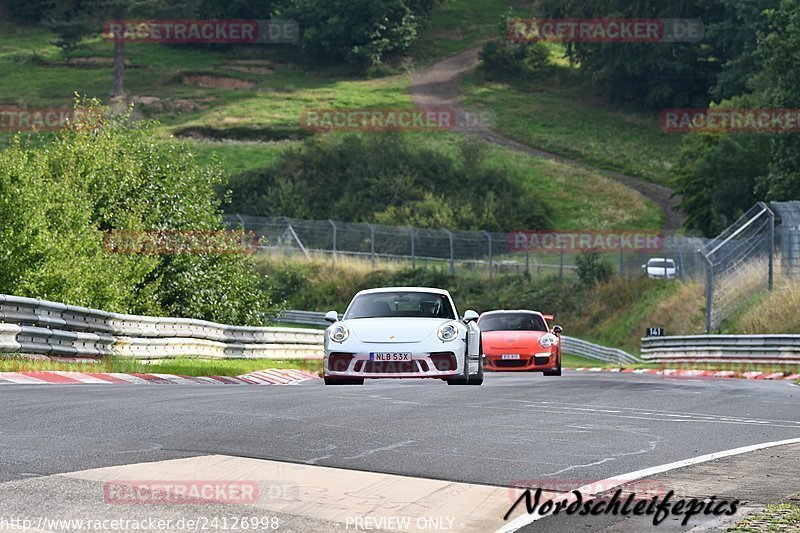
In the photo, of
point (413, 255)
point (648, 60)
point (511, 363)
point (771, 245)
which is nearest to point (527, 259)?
point (413, 255)

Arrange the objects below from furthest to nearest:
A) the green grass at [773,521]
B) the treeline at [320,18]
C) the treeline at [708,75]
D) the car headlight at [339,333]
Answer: the treeline at [320,18] → the treeline at [708,75] → the car headlight at [339,333] → the green grass at [773,521]

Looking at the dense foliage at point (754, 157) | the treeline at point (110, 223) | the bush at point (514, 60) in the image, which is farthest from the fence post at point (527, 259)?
the bush at point (514, 60)

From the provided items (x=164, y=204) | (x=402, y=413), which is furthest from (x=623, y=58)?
(x=402, y=413)

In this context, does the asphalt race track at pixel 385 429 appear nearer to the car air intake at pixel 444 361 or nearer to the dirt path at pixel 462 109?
the car air intake at pixel 444 361

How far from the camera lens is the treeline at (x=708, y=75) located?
48562mm

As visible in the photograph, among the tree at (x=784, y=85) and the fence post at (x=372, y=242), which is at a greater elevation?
the tree at (x=784, y=85)

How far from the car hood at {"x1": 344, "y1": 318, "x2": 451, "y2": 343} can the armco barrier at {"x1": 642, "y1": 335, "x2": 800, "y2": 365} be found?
14.8 metres

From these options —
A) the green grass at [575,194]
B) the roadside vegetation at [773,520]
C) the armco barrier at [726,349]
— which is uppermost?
the green grass at [575,194]

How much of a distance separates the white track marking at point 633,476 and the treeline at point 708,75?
37.7m

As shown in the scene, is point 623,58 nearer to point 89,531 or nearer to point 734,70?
point 734,70

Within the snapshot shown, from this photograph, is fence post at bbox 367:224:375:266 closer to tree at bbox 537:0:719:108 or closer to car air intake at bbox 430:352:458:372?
car air intake at bbox 430:352:458:372

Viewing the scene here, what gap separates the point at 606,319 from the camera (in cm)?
4909

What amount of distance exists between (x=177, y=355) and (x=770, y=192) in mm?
30871

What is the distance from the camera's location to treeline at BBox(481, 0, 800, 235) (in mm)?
48562
